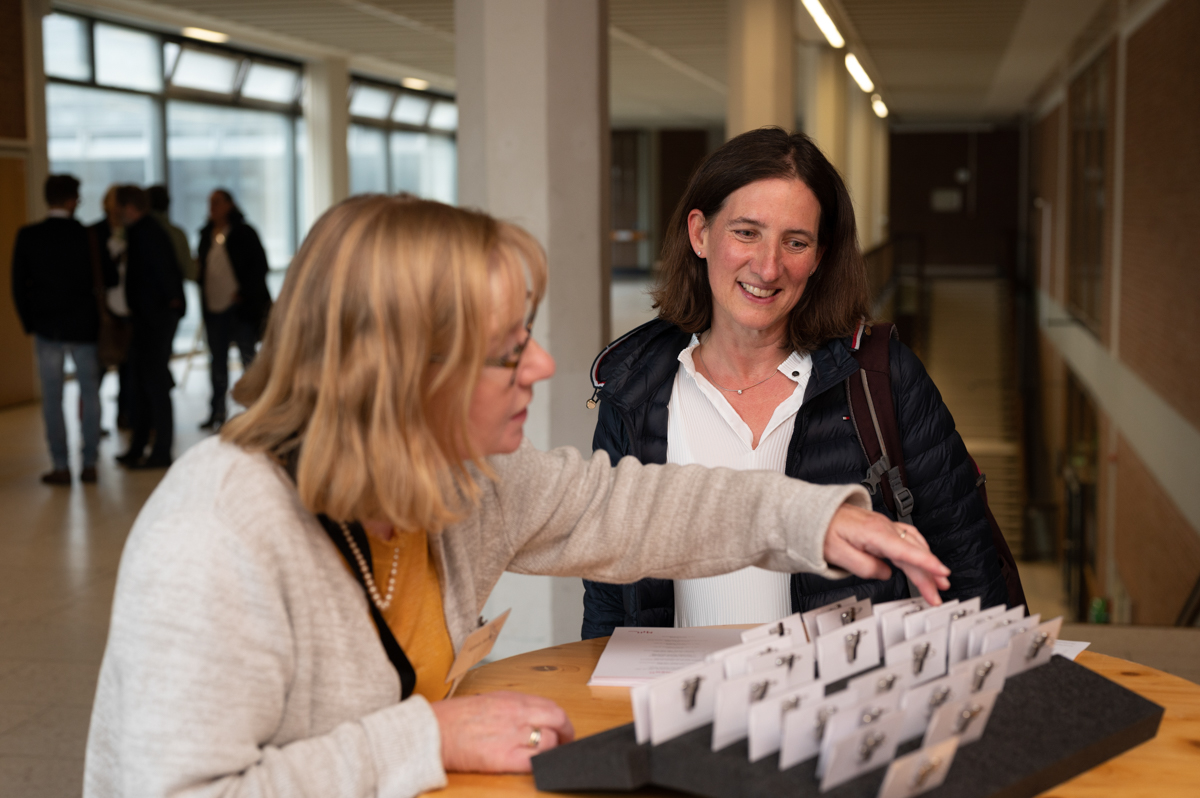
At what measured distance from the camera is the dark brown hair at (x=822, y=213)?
2.15m

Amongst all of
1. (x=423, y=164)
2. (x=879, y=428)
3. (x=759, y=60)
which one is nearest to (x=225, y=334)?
(x=759, y=60)

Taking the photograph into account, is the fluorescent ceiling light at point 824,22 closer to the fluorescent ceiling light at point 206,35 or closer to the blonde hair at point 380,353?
the fluorescent ceiling light at point 206,35

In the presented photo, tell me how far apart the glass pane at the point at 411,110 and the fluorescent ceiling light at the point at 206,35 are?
6011 millimetres

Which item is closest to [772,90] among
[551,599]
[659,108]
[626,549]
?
[551,599]

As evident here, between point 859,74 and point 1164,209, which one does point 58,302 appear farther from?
point 859,74

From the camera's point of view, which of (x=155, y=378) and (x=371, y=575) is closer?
(x=371, y=575)

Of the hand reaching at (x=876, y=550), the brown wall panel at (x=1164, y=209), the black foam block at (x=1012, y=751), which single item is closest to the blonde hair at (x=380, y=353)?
the black foam block at (x=1012, y=751)

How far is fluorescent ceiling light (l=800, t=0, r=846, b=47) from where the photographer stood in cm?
1052

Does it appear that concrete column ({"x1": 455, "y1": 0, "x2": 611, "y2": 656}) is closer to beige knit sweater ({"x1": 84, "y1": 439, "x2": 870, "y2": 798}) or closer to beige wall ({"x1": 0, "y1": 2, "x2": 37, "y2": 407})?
beige knit sweater ({"x1": 84, "y1": 439, "x2": 870, "y2": 798})

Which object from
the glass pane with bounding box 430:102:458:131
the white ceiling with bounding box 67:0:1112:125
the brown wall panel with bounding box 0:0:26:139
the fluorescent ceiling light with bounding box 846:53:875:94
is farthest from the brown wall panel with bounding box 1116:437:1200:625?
the glass pane with bounding box 430:102:458:131

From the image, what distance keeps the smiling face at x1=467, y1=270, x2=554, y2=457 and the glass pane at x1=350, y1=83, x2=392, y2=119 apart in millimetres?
17891

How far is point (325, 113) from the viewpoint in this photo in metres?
15.7

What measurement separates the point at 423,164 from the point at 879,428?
2003cm

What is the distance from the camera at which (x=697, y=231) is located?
2.30 metres
